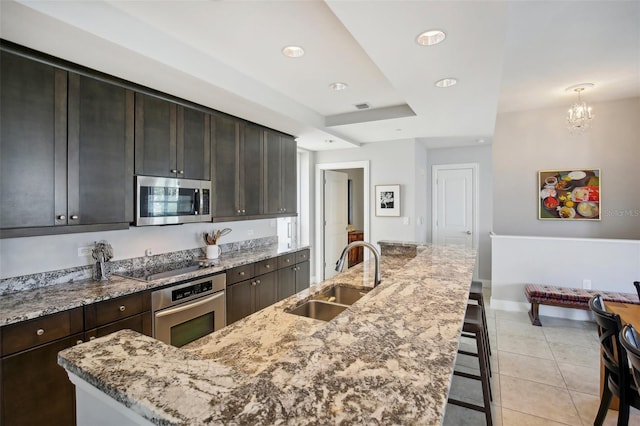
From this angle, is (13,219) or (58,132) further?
(58,132)

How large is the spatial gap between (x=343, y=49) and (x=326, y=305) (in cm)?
183

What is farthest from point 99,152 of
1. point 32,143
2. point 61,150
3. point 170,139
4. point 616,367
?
point 616,367

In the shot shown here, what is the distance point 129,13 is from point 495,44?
221 cm

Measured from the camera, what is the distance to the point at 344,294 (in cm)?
214

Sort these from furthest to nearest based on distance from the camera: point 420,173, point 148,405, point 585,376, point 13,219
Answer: point 420,173
point 585,376
point 13,219
point 148,405

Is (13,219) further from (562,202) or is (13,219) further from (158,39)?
(562,202)

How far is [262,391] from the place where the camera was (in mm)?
649

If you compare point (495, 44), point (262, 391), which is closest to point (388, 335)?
point (262, 391)

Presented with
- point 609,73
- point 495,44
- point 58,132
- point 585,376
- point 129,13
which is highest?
point 609,73

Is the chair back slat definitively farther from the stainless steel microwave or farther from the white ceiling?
the stainless steel microwave

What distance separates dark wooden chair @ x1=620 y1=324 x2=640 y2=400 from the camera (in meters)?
1.32

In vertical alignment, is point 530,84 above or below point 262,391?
above

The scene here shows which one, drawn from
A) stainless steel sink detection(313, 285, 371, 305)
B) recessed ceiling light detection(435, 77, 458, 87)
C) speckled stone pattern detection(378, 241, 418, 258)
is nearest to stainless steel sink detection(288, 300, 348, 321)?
stainless steel sink detection(313, 285, 371, 305)

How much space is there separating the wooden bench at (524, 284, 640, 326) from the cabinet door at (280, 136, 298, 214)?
10.5 ft
